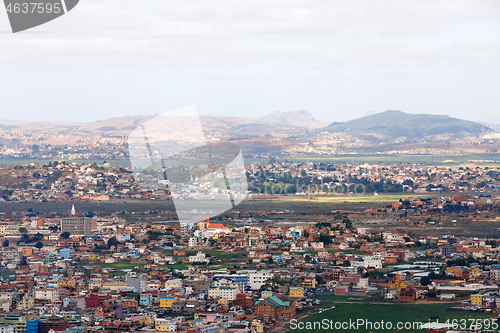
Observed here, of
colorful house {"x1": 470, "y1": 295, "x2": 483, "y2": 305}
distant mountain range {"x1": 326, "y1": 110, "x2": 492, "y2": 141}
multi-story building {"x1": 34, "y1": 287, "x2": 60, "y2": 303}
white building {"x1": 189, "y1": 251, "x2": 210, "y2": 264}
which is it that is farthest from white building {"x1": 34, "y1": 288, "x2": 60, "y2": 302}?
distant mountain range {"x1": 326, "y1": 110, "x2": 492, "y2": 141}

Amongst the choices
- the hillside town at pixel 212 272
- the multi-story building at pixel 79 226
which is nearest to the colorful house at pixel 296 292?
the hillside town at pixel 212 272

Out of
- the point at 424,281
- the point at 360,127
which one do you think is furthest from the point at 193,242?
the point at 360,127

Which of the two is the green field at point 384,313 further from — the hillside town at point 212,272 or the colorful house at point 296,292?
the colorful house at point 296,292

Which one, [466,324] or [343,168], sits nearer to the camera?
[466,324]

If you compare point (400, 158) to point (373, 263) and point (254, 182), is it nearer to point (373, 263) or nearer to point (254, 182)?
point (254, 182)

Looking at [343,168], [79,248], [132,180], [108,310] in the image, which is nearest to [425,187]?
[343,168]

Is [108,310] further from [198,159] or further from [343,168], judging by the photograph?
[343,168]

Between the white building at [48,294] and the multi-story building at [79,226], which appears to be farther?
the multi-story building at [79,226]
